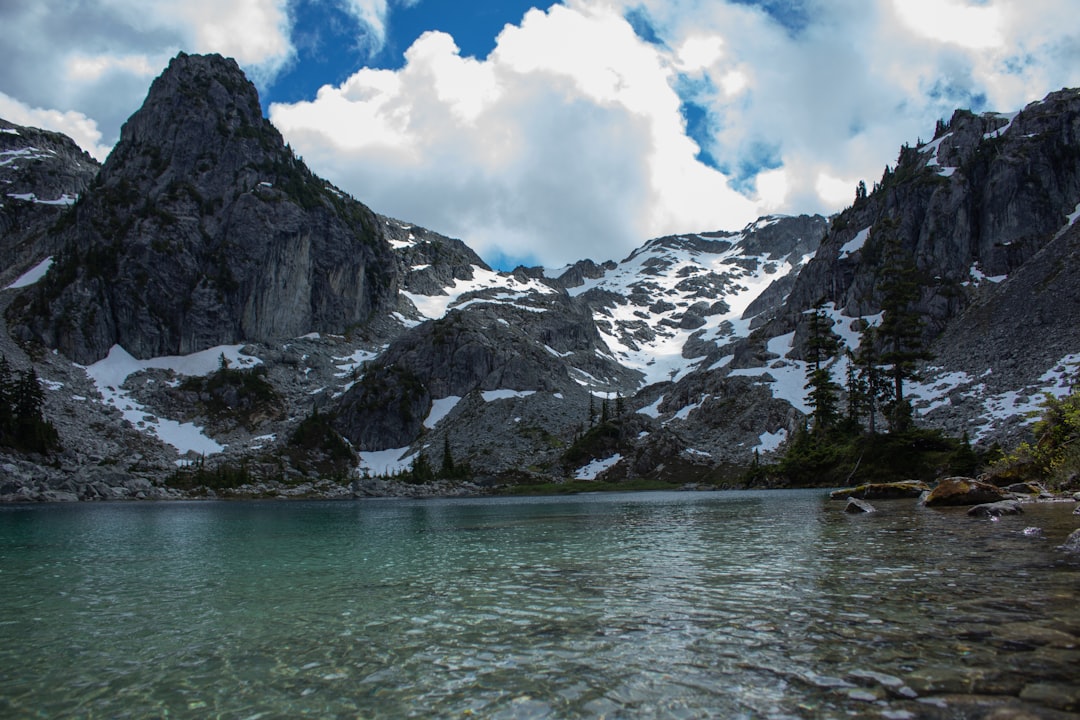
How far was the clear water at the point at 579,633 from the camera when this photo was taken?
868 centimetres

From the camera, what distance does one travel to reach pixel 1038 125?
183125 millimetres

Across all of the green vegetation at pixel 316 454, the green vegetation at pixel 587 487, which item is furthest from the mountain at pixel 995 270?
the green vegetation at pixel 316 454

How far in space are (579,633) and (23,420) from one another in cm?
16925

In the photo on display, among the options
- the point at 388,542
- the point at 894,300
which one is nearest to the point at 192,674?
the point at 388,542

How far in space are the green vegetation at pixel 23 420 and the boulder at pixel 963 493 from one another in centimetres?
16131

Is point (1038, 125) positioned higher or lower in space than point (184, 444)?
higher

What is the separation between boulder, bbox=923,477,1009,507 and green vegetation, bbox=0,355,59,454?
529 ft

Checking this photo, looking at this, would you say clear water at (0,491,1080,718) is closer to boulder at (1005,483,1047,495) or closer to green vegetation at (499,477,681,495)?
boulder at (1005,483,1047,495)

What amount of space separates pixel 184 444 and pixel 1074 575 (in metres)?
215

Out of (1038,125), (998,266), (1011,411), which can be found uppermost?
(1038,125)

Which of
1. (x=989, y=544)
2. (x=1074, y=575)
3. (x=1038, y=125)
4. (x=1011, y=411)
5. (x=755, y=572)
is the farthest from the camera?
(x=1038, y=125)

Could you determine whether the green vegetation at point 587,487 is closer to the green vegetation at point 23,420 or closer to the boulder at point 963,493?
the green vegetation at point 23,420

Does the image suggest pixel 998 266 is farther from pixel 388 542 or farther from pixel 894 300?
pixel 388 542

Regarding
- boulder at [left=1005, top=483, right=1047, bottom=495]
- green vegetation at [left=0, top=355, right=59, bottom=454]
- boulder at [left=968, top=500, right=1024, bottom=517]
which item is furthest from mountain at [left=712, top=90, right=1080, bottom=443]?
green vegetation at [left=0, top=355, right=59, bottom=454]
